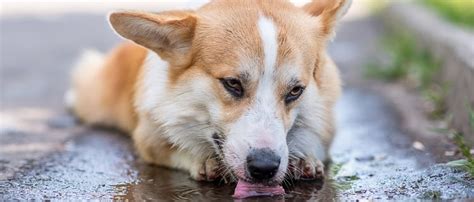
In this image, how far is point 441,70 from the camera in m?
6.66

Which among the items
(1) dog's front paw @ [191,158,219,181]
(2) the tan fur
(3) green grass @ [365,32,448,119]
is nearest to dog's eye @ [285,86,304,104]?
(1) dog's front paw @ [191,158,219,181]

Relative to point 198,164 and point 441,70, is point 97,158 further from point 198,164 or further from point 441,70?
point 441,70

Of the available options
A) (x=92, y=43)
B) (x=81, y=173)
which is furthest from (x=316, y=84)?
(x=92, y=43)

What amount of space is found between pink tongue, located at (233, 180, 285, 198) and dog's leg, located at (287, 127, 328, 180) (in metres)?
0.29

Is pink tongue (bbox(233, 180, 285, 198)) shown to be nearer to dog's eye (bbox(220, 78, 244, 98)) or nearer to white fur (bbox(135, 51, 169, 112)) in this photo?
dog's eye (bbox(220, 78, 244, 98))

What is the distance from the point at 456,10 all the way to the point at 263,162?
5336 mm

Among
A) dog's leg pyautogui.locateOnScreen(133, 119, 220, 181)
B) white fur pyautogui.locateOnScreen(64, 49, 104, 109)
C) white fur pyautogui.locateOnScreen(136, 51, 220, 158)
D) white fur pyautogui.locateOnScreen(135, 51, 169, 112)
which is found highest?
white fur pyautogui.locateOnScreen(64, 49, 104, 109)

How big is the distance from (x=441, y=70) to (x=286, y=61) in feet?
8.99

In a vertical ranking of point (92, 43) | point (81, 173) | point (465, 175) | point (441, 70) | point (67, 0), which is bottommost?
point (81, 173)

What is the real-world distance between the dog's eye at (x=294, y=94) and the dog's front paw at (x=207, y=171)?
0.54m

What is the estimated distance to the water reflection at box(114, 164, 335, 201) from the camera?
4168 mm

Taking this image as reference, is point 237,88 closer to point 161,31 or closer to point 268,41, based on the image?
point 268,41

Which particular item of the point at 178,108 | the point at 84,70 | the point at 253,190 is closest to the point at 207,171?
the point at 178,108

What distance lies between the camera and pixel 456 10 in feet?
28.7
